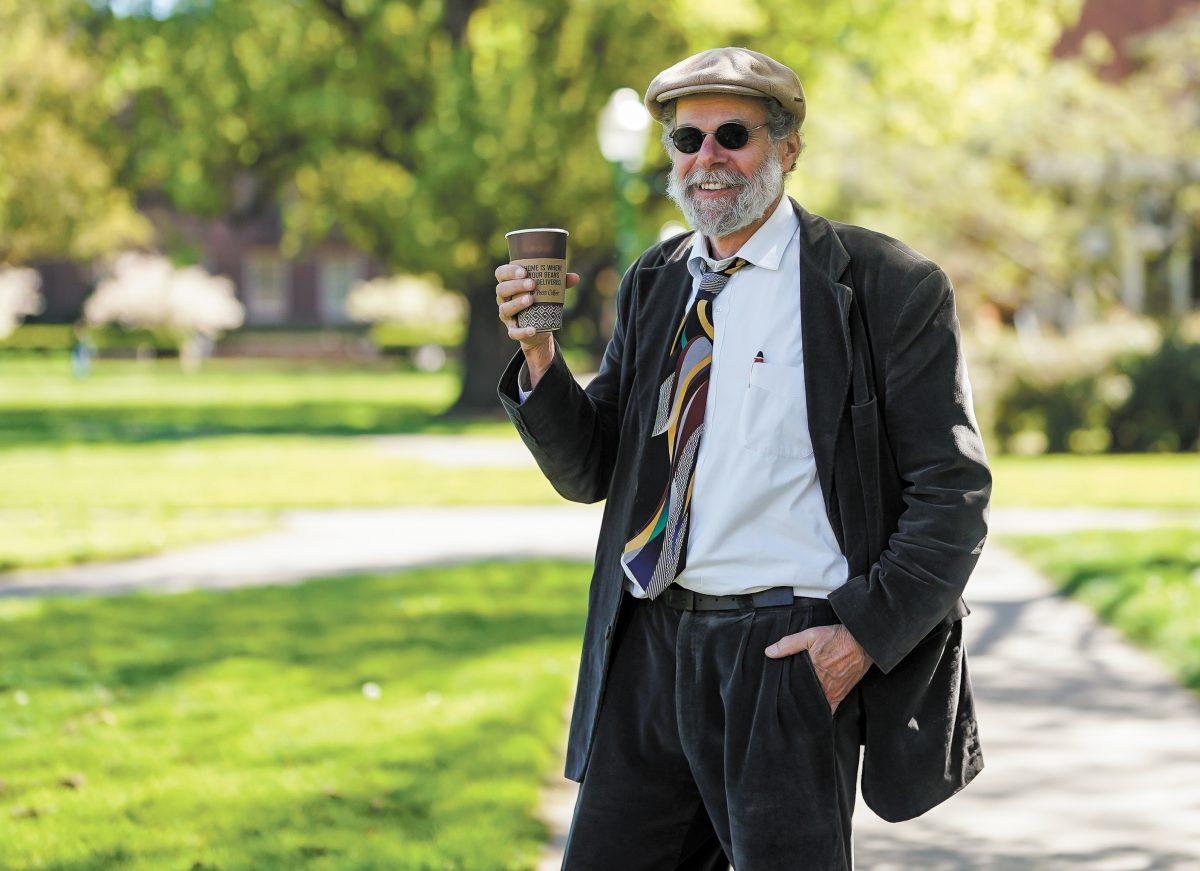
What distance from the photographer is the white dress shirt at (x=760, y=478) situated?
3.01 m

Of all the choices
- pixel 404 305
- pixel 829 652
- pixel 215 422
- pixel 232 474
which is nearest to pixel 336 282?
pixel 404 305

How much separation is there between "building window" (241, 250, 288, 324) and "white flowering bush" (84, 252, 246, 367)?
300 inches

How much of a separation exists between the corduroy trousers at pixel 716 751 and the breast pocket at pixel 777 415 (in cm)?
28

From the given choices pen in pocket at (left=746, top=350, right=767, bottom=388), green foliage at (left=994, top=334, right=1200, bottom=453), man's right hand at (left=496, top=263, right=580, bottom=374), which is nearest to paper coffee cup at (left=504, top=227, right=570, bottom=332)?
man's right hand at (left=496, top=263, right=580, bottom=374)

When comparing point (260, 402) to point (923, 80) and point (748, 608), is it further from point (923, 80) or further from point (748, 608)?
point (748, 608)

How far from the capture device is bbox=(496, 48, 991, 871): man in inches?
117

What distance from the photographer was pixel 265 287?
64188 mm

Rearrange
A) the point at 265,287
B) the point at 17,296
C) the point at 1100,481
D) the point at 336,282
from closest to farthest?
the point at 1100,481 < the point at 17,296 < the point at 336,282 < the point at 265,287

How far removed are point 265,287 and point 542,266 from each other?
206 ft

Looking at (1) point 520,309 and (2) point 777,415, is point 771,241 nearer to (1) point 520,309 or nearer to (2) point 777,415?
(2) point 777,415

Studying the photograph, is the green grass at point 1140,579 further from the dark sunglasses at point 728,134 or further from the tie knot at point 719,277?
the dark sunglasses at point 728,134

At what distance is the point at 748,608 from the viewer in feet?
9.93

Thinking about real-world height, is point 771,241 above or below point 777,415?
above

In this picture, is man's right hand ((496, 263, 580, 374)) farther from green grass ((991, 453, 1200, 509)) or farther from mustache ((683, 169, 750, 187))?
green grass ((991, 453, 1200, 509))
